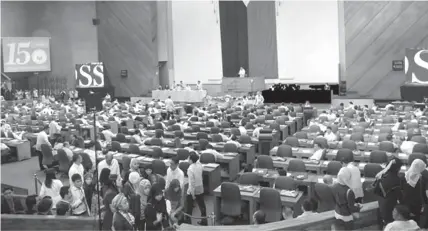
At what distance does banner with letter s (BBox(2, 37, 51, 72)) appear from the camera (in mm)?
28359

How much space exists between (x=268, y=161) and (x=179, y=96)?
17.5 meters

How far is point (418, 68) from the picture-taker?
4316 mm

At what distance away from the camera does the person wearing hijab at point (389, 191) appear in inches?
246

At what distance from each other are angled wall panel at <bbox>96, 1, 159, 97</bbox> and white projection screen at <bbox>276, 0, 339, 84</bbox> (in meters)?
8.69

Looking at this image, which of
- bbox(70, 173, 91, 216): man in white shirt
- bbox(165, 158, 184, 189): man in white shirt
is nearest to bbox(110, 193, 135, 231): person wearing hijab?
bbox(70, 173, 91, 216): man in white shirt

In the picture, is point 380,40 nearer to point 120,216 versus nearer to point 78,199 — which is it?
point 78,199

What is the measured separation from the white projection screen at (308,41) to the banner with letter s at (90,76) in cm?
2119

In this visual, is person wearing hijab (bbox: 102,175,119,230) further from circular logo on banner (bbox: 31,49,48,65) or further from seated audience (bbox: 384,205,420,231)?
circular logo on banner (bbox: 31,49,48,65)

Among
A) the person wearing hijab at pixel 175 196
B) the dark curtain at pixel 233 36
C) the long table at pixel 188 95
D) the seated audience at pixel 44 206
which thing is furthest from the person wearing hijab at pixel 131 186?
the dark curtain at pixel 233 36

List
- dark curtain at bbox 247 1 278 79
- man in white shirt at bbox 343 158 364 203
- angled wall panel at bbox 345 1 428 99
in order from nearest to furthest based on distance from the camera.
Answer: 1. man in white shirt at bbox 343 158 364 203
2. angled wall panel at bbox 345 1 428 99
3. dark curtain at bbox 247 1 278 79

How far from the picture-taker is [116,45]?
31.9 m

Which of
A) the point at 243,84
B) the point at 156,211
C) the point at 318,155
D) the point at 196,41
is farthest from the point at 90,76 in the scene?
the point at 196,41

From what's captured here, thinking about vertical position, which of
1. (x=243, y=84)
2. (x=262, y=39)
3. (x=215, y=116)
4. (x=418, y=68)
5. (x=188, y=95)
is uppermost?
(x=262, y=39)

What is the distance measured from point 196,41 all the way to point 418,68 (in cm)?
2779
